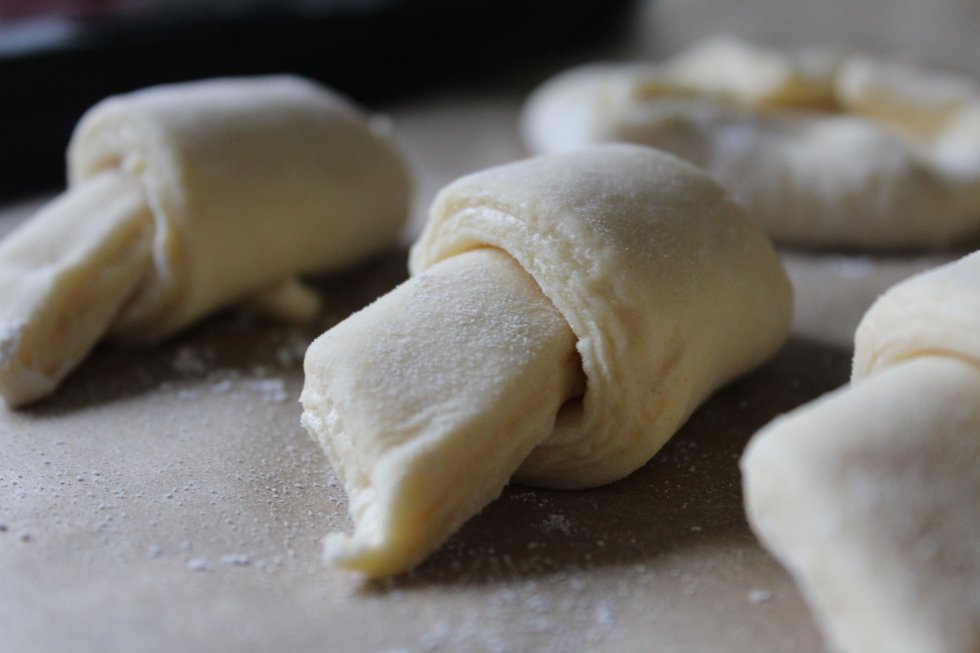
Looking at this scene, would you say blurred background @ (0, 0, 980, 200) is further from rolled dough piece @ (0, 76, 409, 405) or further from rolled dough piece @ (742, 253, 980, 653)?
rolled dough piece @ (742, 253, 980, 653)

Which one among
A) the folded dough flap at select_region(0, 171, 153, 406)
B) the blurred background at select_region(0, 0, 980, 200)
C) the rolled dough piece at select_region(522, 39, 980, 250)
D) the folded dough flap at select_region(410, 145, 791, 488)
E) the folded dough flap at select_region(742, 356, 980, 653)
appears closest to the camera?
the folded dough flap at select_region(742, 356, 980, 653)

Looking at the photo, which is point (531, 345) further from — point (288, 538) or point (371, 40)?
point (371, 40)

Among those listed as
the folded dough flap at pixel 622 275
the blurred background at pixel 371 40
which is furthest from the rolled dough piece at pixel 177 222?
the blurred background at pixel 371 40

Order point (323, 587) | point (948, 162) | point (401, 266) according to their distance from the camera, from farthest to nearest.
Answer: point (948, 162)
point (401, 266)
point (323, 587)

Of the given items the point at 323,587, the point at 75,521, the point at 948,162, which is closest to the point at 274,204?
the point at 75,521

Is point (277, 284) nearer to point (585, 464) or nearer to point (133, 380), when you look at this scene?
point (133, 380)

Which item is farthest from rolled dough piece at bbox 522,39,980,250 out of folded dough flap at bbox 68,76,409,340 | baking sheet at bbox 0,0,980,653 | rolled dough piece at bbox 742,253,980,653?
rolled dough piece at bbox 742,253,980,653
